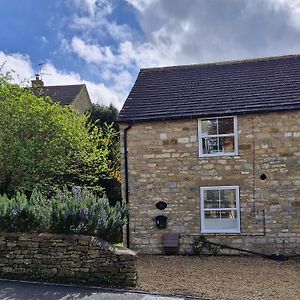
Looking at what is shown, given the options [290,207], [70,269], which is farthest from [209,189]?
[70,269]

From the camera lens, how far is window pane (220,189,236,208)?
12375mm

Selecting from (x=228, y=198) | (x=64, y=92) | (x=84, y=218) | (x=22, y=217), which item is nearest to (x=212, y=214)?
(x=228, y=198)

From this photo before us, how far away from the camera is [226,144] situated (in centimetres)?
1257

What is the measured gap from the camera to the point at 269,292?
7480 mm

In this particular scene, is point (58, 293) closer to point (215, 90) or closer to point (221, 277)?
point (221, 277)

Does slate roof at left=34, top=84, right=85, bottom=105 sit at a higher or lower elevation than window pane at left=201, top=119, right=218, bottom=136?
higher

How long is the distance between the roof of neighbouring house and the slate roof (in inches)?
475

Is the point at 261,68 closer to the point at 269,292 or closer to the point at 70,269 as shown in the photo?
the point at 269,292

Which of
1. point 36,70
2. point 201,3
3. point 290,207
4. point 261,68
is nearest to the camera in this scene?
point 201,3

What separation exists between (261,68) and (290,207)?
17.3 ft

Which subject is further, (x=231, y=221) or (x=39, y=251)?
(x=231, y=221)

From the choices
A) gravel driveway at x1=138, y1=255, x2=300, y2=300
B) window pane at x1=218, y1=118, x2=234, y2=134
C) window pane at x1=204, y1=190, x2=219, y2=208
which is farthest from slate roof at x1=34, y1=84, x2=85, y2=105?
gravel driveway at x1=138, y1=255, x2=300, y2=300

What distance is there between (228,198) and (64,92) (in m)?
18.5

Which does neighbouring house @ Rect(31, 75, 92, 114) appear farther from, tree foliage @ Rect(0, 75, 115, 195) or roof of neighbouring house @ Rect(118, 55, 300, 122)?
roof of neighbouring house @ Rect(118, 55, 300, 122)
